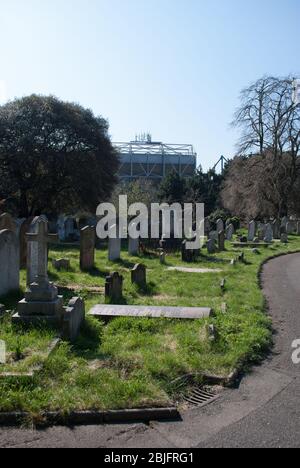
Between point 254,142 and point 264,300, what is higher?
point 254,142

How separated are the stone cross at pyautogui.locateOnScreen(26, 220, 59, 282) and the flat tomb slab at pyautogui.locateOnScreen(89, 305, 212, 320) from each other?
1.22 metres

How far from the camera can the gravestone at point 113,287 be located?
32.0ft

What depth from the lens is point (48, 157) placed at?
29.0m

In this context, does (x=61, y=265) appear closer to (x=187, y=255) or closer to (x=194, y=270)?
(x=194, y=270)

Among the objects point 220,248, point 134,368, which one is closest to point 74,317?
point 134,368

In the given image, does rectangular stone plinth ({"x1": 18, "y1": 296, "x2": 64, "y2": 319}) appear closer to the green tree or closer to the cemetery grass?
the cemetery grass

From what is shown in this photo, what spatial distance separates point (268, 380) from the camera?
5715 millimetres

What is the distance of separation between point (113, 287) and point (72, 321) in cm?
314

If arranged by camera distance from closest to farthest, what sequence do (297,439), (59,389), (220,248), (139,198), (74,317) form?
(297,439)
(59,389)
(74,317)
(220,248)
(139,198)

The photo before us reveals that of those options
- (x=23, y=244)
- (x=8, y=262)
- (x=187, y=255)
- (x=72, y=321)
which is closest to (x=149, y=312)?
(x=72, y=321)

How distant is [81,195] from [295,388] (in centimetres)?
2611

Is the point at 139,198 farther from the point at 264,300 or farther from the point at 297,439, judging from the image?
the point at 297,439
